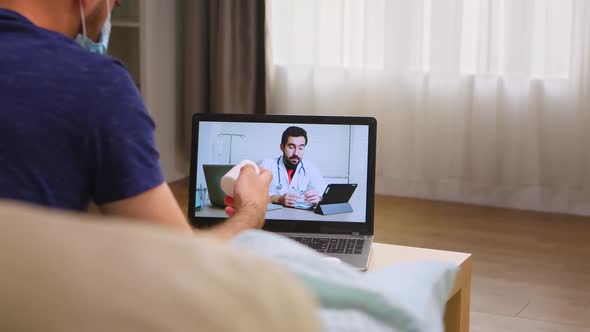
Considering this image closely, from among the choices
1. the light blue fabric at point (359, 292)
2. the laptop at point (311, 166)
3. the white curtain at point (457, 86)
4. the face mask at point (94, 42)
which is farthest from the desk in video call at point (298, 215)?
the white curtain at point (457, 86)

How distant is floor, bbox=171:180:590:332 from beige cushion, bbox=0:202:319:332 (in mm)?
2173

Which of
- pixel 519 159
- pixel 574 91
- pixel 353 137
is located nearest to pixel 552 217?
pixel 519 159

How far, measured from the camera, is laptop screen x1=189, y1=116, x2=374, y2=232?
6.26ft

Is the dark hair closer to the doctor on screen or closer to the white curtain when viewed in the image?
the doctor on screen

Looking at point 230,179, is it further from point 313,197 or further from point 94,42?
point 94,42

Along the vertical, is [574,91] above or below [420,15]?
below

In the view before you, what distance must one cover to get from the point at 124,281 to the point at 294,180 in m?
1.36

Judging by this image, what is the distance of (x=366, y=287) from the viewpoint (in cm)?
80

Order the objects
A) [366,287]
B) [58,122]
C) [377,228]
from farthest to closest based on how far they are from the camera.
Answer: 1. [377,228]
2. [58,122]
3. [366,287]

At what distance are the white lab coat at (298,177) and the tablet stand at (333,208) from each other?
1.2 inches

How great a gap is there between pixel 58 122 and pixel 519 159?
3.41 m

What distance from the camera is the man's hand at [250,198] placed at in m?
1.51

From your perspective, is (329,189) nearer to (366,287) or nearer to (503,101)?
(366,287)

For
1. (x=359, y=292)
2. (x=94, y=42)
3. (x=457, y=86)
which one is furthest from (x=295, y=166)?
(x=457, y=86)
